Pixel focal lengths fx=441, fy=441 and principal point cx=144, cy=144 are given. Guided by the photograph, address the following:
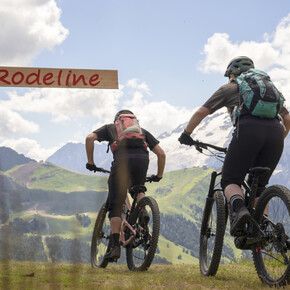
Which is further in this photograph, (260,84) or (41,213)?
(260,84)

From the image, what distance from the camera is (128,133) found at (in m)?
7.18

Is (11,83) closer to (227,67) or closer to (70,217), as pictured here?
(227,67)

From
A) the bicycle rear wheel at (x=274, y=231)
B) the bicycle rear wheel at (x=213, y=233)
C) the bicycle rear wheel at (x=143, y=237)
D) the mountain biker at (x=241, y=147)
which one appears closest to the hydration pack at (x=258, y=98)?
the mountain biker at (x=241, y=147)

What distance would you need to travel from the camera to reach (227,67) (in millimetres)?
5801

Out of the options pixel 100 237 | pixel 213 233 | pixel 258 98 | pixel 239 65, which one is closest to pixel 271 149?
pixel 258 98

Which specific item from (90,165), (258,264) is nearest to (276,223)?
(258,264)

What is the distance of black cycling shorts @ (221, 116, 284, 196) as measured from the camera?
5.07 meters

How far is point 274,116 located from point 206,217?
73.1 inches

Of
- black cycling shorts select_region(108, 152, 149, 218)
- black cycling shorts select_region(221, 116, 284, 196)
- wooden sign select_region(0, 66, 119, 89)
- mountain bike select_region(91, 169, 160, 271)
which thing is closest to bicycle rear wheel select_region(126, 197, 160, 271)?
mountain bike select_region(91, 169, 160, 271)

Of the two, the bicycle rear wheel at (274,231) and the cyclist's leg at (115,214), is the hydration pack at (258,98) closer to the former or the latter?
the bicycle rear wheel at (274,231)

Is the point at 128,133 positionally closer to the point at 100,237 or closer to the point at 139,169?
the point at 139,169

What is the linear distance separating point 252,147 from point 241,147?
124mm

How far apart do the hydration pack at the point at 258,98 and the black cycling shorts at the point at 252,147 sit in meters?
0.09

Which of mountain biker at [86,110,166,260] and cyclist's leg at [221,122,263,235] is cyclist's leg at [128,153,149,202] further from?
cyclist's leg at [221,122,263,235]
